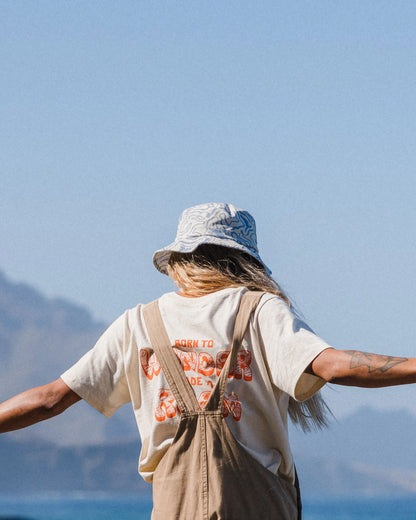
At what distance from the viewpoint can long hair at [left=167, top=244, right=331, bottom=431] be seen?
2963mm

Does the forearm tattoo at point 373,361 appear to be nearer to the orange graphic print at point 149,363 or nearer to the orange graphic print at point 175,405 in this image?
the orange graphic print at point 175,405

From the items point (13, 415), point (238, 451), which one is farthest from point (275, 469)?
point (13, 415)

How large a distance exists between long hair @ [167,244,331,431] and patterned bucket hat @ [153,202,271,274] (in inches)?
1.8

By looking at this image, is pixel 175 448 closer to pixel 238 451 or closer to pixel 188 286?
pixel 238 451

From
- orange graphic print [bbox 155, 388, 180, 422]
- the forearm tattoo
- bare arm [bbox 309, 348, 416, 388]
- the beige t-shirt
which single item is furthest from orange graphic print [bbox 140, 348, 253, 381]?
the forearm tattoo

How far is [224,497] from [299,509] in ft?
1.20

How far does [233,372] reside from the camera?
2.73 metres

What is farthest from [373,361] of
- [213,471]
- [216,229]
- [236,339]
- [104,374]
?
[104,374]

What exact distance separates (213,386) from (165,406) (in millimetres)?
194

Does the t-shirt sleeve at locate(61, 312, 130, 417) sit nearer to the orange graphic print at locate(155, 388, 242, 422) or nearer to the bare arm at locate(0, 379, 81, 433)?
the bare arm at locate(0, 379, 81, 433)

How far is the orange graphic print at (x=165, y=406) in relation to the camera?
109 inches

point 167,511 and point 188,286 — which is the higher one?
point 188,286

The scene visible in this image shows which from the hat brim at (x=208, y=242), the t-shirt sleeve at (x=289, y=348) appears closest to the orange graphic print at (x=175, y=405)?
the t-shirt sleeve at (x=289, y=348)

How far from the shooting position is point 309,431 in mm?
2949
